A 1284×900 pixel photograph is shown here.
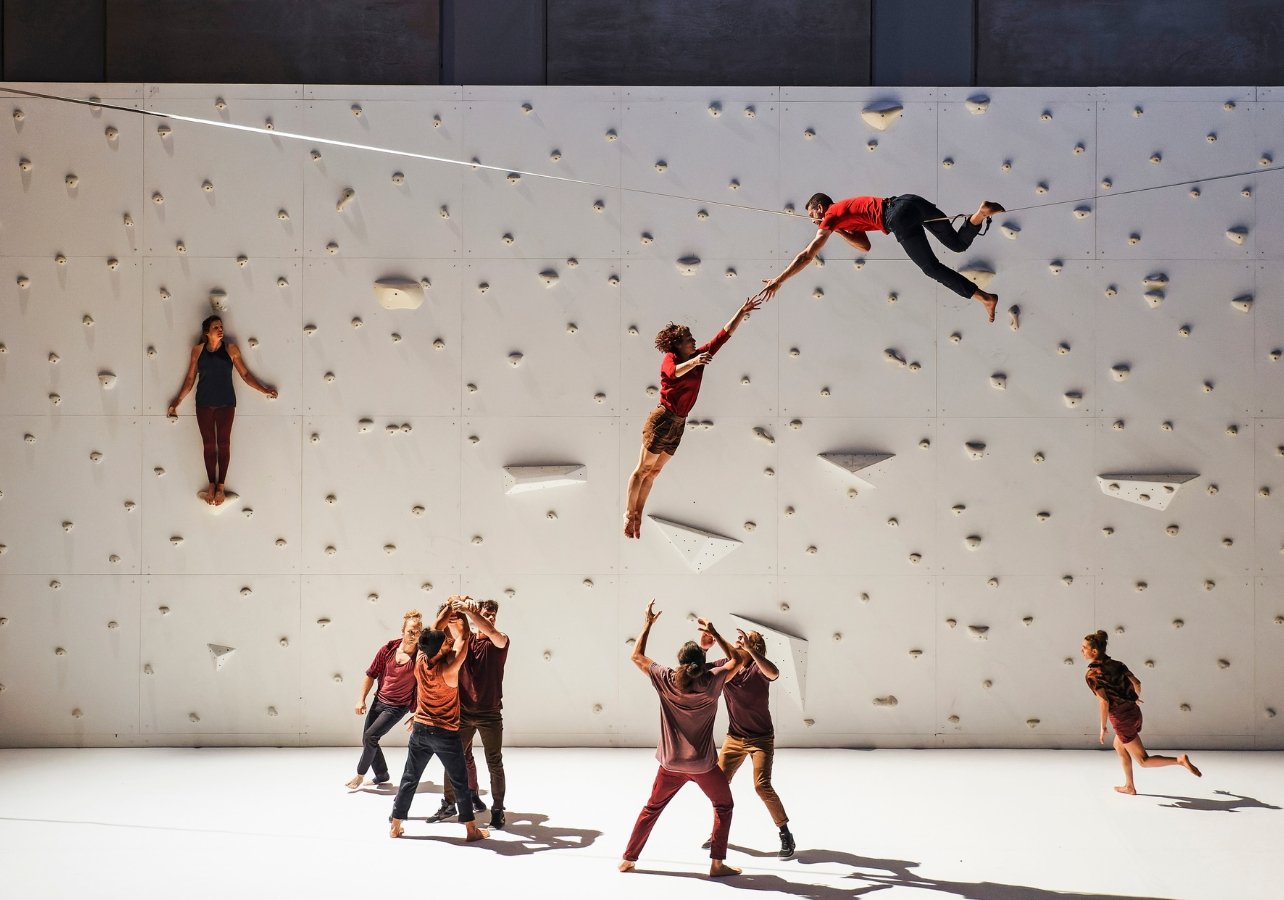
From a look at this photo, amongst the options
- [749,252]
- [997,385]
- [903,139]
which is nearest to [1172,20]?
[903,139]

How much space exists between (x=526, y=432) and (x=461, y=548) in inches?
38.0

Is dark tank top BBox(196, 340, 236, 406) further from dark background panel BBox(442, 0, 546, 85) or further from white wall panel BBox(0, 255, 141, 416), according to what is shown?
dark background panel BBox(442, 0, 546, 85)

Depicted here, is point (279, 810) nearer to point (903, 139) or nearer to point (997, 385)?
point (997, 385)

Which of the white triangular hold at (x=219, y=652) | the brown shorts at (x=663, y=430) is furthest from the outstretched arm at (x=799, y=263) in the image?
the white triangular hold at (x=219, y=652)

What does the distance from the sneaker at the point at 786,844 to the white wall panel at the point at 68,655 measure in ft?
16.0

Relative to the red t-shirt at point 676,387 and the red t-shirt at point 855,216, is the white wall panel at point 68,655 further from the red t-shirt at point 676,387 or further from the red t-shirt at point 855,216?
the red t-shirt at point 855,216

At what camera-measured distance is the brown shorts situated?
5.19 m

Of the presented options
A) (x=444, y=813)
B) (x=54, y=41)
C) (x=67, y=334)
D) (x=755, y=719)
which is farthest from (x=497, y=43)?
(x=444, y=813)

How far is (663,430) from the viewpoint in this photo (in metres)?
5.20

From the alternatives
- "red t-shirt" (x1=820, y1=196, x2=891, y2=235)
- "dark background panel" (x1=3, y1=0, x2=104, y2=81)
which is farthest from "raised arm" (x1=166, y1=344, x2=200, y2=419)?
"red t-shirt" (x1=820, y1=196, x2=891, y2=235)

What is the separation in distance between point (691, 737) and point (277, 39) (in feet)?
19.6

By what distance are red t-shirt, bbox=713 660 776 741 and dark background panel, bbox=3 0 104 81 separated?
21.0ft

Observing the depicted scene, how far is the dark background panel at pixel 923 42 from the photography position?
25.0ft

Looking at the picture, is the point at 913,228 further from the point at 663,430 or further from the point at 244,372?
the point at 244,372
